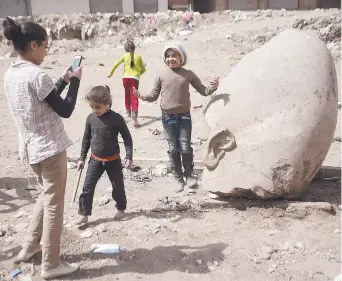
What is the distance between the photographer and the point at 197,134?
7.15m

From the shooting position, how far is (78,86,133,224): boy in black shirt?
361cm

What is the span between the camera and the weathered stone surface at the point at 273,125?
3885mm

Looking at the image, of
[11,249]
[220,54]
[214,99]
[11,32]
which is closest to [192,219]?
[214,99]

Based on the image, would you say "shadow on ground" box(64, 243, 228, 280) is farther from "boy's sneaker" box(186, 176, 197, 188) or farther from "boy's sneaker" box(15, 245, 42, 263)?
"boy's sneaker" box(186, 176, 197, 188)

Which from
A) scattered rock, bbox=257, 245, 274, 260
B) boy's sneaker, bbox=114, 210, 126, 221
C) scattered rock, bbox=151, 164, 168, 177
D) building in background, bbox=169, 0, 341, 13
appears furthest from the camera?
building in background, bbox=169, 0, 341, 13

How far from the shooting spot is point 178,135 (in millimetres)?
4754

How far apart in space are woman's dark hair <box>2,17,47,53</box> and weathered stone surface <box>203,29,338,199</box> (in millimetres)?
1955

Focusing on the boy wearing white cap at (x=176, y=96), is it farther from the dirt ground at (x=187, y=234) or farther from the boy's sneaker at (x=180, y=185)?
the dirt ground at (x=187, y=234)

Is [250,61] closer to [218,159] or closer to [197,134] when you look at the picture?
[218,159]

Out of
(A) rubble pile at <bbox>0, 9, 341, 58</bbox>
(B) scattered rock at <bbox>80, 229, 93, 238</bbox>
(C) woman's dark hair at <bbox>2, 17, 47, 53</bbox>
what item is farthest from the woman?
(A) rubble pile at <bbox>0, 9, 341, 58</bbox>

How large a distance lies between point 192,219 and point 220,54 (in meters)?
11.7

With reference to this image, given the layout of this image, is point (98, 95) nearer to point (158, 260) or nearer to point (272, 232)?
point (158, 260)

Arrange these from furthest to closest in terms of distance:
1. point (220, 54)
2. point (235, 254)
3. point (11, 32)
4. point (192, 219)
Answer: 1. point (220, 54)
2. point (192, 219)
3. point (235, 254)
4. point (11, 32)

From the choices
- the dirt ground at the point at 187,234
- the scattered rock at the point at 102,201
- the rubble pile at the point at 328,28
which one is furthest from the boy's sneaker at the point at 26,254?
the rubble pile at the point at 328,28
